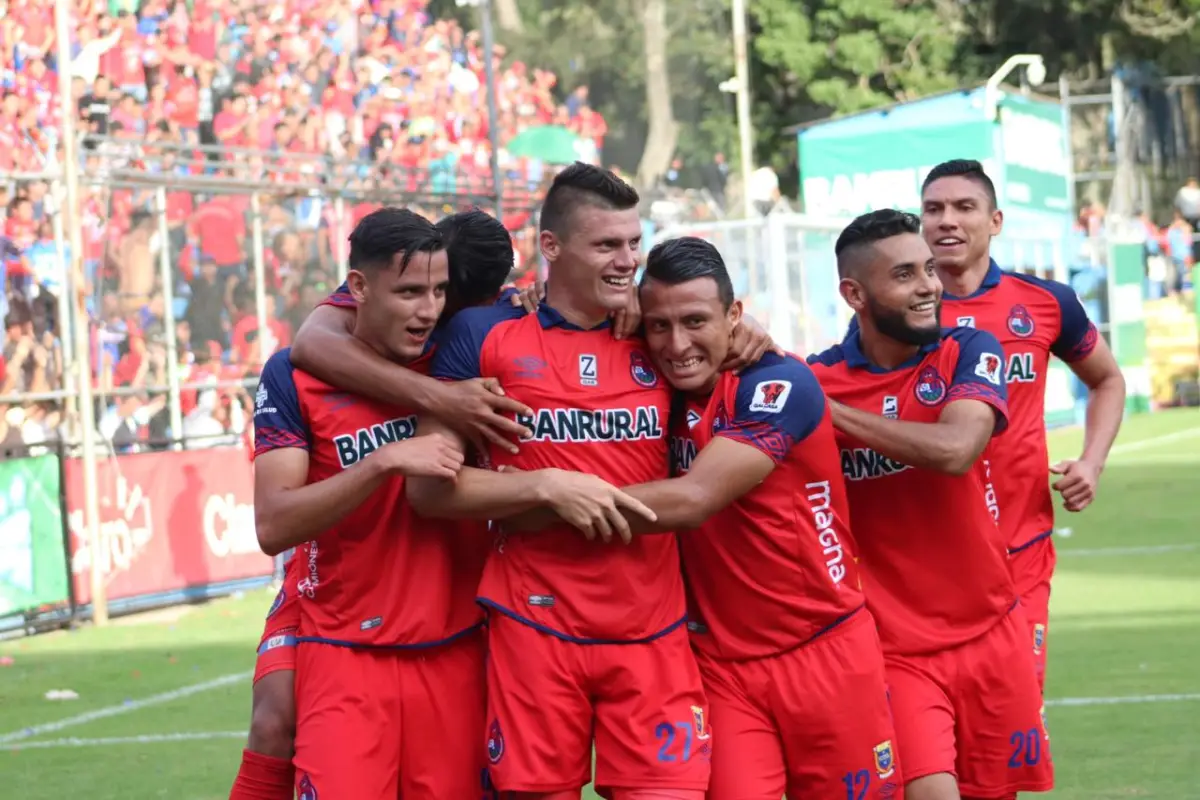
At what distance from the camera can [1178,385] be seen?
107 ft

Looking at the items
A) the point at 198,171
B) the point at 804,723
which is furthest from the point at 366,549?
the point at 198,171

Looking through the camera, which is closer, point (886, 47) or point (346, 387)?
point (346, 387)

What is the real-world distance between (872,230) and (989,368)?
0.56 metres

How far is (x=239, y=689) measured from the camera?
35.8 ft

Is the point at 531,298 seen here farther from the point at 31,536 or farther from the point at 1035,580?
the point at 31,536

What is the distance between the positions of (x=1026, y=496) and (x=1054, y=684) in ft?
12.2

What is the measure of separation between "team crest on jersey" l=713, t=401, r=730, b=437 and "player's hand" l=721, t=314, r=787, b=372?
113 millimetres

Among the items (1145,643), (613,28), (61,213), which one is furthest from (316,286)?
(613,28)

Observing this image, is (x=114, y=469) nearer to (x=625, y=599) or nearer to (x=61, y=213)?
(x=61, y=213)

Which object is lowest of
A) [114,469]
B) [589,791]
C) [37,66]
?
[589,791]

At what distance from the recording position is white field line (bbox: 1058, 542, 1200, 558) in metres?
15.0

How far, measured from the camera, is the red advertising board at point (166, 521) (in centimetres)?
1377

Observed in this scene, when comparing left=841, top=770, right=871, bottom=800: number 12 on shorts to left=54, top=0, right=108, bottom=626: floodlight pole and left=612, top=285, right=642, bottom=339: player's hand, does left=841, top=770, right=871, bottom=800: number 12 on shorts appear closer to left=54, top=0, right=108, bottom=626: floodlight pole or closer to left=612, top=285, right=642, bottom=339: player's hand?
left=612, top=285, right=642, bottom=339: player's hand

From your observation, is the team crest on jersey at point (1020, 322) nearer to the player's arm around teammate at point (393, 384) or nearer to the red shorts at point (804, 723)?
the red shorts at point (804, 723)
